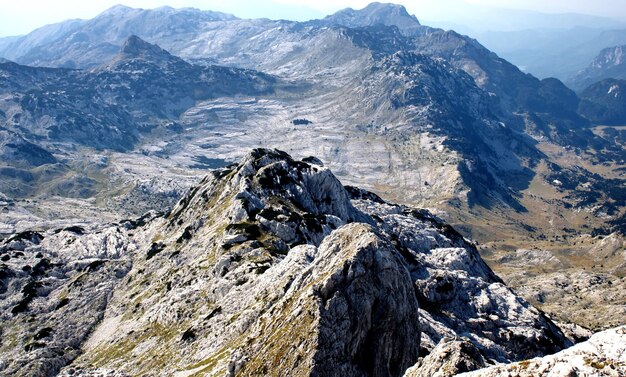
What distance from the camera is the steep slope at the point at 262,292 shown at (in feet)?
182

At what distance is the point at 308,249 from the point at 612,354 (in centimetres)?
5905

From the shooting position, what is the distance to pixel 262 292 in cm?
7675

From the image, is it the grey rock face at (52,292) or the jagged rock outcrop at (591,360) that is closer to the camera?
the jagged rock outcrop at (591,360)

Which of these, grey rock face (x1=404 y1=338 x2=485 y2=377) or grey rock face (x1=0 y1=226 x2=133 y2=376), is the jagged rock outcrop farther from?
grey rock face (x1=0 y1=226 x2=133 y2=376)

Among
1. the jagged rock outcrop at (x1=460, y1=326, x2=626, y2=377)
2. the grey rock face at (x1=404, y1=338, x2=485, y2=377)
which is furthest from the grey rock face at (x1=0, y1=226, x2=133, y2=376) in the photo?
the jagged rock outcrop at (x1=460, y1=326, x2=626, y2=377)

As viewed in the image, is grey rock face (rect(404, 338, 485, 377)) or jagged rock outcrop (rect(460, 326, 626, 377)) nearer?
jagged rock outcrop (rect(460, 326, 626, 377))

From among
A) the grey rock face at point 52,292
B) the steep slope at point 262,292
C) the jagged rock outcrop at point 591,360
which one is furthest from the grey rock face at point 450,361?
the grey rock face at point 52,292

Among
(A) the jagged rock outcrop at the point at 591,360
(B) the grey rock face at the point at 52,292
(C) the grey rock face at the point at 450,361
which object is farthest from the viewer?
(B) the grey rock face at the point at 52,292

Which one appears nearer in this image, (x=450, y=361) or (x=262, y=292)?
(x=450, y=361)

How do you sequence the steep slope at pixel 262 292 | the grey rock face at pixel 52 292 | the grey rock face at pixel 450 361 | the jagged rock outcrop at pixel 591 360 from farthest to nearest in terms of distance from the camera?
1. the grey rock face at pixel 52 292
2. the steep slope at pixel 262 292
3. the grey rock face at pixel 450 361
4. the jagged rock outcrop at pixel 591 360

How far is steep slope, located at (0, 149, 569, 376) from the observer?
55562mm

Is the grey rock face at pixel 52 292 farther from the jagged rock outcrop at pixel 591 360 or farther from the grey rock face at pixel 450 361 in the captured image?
the jagged rock outcrop at pixel 591 360

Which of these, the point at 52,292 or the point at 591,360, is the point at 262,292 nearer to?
the point at 591,360

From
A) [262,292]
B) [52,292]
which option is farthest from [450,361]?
[52,292]
